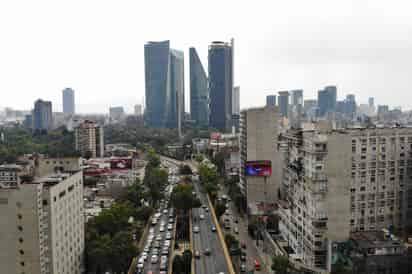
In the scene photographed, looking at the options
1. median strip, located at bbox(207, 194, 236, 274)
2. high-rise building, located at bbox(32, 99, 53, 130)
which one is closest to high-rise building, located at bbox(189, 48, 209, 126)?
high-rise building, located at bbox(32, 99, 53, 130)

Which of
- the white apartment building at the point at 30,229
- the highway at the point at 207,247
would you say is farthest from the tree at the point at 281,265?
the white apartment building at the point at 30,229

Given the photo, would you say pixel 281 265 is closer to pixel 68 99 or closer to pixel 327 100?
pixel 327 100

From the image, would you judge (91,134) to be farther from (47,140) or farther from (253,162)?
(253,162)

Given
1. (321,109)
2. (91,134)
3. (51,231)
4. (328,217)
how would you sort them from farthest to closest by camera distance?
(321,109) < (91,134) < (328,217) < (51,231)

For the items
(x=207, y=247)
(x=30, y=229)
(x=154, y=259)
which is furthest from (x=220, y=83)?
(x=30, y=229)

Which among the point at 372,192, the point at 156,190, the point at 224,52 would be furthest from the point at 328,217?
the point at 224,52

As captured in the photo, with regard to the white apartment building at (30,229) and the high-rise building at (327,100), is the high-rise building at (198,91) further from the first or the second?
the white apartment building at (30,229)
